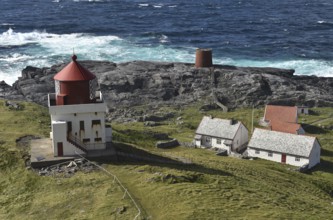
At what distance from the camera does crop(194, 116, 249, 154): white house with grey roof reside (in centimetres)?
6569

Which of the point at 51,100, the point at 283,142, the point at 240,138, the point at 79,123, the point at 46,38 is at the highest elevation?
the point at 46,38

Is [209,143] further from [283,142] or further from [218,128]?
[283,142]

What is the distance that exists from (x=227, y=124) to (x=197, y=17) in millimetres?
108440

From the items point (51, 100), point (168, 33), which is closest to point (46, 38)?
point (168, 33)

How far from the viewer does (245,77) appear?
309ft

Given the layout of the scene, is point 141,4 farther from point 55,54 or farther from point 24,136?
point 24,136

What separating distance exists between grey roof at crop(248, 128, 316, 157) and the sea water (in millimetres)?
48373

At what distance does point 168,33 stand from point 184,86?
178 ft

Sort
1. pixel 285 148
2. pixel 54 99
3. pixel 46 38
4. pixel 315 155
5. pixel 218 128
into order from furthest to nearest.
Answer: pixel 46 38
pixel 218 128
pixel 285 148
pixel 315 155
pixel 54 99

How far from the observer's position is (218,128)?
67.4 metres

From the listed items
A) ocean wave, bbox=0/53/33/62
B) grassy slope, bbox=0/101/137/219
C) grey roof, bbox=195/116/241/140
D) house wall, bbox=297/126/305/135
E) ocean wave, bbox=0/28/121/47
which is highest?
ocean wave, bbox=0/28/121/47

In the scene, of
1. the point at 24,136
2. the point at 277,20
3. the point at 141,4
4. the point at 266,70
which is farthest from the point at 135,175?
the point at 141,4

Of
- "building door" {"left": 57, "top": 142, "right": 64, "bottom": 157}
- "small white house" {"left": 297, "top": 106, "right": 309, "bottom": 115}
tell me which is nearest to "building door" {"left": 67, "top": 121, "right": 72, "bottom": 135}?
"building door" {"left": 57, "top": 142, "right": 64, "bottom": 157}

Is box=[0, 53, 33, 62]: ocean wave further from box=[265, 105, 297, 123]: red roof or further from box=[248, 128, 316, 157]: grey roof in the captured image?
box=[248, 128, 316, 157]: grey roof
